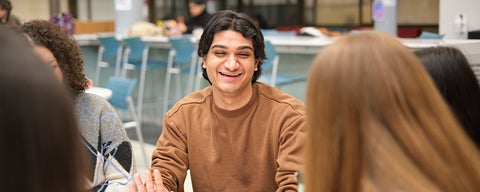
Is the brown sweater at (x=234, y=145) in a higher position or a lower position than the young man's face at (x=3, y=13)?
lower

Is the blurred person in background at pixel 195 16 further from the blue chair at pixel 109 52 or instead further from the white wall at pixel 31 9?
the white wall at pixel 31 9

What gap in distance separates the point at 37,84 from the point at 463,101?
105cm

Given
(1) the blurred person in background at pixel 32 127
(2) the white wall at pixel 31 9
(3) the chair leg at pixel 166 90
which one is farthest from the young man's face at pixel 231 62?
(2) the white wall at pixel 31 9

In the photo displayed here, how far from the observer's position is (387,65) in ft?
3.19

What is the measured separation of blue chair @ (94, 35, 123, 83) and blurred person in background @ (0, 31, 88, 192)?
5.91 m

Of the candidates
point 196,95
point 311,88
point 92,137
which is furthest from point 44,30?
point 311,88

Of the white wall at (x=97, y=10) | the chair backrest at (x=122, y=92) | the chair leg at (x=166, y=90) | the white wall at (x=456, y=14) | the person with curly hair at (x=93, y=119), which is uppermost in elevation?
the white wall at (x=97, y=10)

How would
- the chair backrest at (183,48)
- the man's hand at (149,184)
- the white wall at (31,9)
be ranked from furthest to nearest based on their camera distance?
1. the white wall at (31,9)
2. the chair backrest at (183,48)
3. the man's hand at (149,184)

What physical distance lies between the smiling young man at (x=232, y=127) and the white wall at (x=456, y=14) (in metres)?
3.68

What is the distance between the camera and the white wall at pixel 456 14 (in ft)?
17.1

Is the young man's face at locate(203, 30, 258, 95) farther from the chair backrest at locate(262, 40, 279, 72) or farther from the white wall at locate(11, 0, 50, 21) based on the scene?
the white wall at locate(11, 0, 50, 21)

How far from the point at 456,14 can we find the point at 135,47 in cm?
309

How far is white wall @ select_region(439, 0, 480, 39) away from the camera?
522cm

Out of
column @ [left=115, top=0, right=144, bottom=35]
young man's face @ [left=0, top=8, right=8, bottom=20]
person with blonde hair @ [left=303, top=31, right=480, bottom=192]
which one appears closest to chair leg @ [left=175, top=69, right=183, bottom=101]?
column @ [left=115, top=0, right=144, bottom=35]
